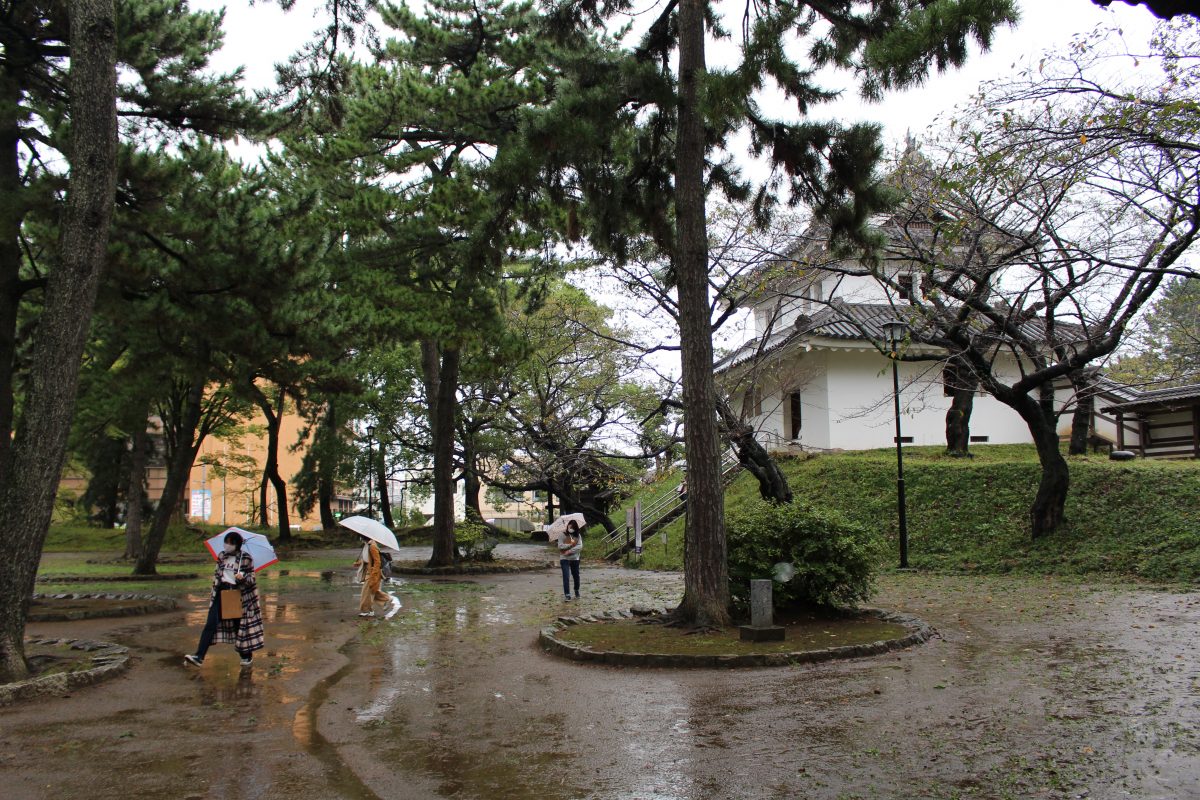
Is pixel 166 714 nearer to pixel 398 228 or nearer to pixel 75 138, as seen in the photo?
pixel 75 138

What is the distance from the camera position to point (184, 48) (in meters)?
13.2

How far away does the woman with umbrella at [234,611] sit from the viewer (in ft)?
31.6

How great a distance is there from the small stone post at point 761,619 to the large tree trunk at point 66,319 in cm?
744

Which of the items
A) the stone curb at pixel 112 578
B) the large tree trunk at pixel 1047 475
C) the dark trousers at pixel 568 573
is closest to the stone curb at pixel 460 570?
the stone curb at pixel 112 578

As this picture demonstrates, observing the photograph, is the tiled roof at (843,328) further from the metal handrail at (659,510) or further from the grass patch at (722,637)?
the grass patch at (722,637)

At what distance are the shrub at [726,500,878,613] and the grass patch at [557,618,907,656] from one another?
0.44 metres

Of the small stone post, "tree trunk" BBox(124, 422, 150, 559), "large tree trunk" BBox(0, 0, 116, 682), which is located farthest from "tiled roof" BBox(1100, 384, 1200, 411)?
"tree trunk" BBox(124, 422, 150, 559)

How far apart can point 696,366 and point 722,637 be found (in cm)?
331

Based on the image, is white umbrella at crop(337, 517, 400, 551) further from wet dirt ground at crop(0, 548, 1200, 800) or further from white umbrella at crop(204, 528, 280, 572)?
white umbrella at crop(204, 528, 280, 572)

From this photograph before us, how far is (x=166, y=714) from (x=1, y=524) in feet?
10.1

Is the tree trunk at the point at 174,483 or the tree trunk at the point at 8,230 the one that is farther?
the tree trunk at the point at 174,483

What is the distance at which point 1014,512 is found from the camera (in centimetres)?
1934

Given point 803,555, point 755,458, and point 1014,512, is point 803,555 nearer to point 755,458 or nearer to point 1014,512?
point 755,458

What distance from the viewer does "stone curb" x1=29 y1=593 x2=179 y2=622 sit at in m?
13.7
